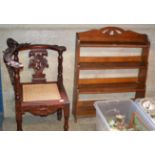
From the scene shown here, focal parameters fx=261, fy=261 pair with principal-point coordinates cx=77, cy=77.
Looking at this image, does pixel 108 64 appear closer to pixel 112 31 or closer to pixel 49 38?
pixel 112 31

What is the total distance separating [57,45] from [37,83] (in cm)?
43

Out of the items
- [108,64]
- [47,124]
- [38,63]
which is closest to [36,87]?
[38,63]

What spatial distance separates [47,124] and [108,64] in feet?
3.01

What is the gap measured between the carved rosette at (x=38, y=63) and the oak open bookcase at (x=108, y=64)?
34cm

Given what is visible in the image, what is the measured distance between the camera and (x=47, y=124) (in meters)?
2.79

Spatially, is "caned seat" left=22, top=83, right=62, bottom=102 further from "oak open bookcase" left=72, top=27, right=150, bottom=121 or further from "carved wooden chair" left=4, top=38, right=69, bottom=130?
"oak open bookcase" left=72, top=27, right=150, bottom=121

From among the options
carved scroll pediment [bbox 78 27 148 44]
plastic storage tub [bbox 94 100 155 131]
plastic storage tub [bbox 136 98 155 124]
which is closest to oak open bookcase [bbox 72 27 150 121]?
carved scroll pediment [bbox 78 27 148 44]

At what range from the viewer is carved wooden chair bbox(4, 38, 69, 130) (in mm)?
2178

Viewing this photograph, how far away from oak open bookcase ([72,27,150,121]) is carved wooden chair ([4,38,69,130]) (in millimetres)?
266
